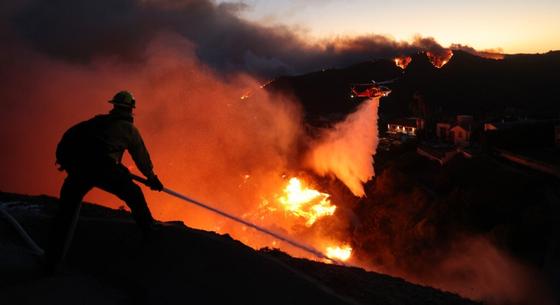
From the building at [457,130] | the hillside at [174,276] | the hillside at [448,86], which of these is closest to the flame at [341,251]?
the building at [457,130]

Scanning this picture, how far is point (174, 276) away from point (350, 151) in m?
46.3

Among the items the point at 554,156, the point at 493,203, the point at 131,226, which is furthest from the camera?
the point at 554,156

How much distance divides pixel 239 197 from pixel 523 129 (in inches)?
967

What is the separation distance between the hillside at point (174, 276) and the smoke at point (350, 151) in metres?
34.6

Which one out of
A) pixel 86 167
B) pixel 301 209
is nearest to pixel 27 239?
pixel 86 167

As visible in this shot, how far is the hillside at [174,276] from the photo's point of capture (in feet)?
13.8

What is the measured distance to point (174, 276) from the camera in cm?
456

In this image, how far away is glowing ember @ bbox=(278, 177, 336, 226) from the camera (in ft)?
119

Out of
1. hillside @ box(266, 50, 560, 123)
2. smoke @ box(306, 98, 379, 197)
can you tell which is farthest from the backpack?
hillside @ box(266, 50, 560, 123)

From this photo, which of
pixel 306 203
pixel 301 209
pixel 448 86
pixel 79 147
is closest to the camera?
pixel 79 147

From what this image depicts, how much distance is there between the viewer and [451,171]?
27891 mm

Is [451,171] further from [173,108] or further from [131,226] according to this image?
[131,226]

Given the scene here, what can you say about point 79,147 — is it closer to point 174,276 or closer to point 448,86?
point 174,276

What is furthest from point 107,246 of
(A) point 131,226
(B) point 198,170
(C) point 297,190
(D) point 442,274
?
(C) point 297,190
